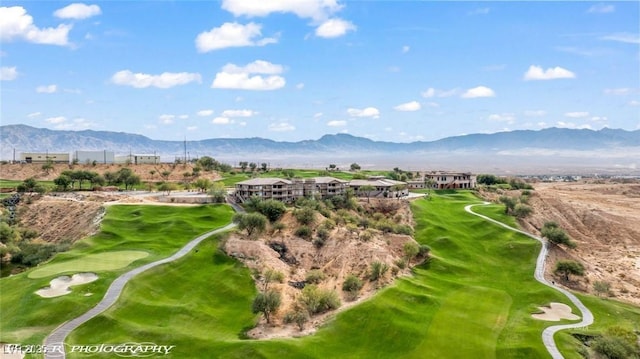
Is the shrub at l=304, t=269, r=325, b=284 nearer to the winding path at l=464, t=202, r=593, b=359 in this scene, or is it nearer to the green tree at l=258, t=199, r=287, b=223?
the green tree at l=258, t=199, r=287, b=223

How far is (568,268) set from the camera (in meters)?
84.1

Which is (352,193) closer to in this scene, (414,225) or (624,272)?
(414,225)

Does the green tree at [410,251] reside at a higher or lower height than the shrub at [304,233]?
lower

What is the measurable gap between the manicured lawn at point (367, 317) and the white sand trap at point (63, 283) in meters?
6.45

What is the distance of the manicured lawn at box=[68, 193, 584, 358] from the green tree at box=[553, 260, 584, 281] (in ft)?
15.8

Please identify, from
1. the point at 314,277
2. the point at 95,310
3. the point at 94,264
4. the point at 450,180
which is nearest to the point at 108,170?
the point at 94,264

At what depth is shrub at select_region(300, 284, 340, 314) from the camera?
63812 millimetres

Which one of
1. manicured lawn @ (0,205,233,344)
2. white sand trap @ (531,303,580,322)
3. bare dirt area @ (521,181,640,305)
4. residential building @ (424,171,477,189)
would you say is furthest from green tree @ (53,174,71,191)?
bare dirt area @ (521,181,640,305)

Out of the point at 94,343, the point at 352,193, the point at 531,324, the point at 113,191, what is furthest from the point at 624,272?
the point at 113,191

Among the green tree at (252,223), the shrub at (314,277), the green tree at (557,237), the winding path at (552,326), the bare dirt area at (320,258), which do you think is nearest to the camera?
the winding path at (552,326)

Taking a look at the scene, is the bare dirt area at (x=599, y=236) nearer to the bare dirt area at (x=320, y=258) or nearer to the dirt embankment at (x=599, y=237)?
the dirt embankment at (x=599, y=237)

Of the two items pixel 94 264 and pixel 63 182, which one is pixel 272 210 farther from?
pixel 63 182

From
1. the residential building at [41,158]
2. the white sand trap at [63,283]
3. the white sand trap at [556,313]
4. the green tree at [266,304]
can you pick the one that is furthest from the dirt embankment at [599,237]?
the residential building at [41,158]

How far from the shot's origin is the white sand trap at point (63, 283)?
58219 mm
